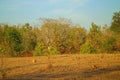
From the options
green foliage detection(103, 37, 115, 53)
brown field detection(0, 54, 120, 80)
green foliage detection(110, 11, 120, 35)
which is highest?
green foliage detection(110, 11, 120, 35)

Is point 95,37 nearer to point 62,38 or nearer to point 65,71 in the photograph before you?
point 62,38

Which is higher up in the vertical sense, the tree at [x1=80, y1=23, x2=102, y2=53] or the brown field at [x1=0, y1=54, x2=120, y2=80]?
the tree at [x1=80, y1=23, x2=102, y2=53]

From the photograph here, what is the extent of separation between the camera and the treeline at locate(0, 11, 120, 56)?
38.9 meters

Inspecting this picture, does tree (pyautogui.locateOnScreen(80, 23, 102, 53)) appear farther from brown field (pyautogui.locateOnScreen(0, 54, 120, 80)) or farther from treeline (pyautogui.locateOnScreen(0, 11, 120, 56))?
brown field (pyautogui.locateOnScreen(0, 54, 120, 80))

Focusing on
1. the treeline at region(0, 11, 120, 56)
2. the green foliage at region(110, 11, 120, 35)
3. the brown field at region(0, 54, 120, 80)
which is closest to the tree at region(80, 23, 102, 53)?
the treeline at region(0, 11, 120, 56)

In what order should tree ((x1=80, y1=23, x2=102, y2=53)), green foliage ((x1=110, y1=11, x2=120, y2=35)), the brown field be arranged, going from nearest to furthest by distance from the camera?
the brown field < green foliage ((x1=110, y1=11, x2=120, y2=35)) < tree ((x1=80, y1=23, x2=102, y2=53))

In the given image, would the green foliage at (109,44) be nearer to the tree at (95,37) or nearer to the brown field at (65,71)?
the tree at (95,37)

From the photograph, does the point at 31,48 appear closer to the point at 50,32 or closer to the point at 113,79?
the point at 50,32

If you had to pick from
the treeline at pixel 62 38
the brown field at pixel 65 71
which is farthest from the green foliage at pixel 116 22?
the brown field at pixel 65 71

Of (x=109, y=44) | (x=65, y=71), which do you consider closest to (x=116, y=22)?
(x=109, y=44)

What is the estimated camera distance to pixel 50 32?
46594mm

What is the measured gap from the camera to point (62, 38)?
49.1 meters

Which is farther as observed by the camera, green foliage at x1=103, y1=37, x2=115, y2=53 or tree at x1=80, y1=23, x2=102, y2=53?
tree at x1=80, y1=23, x2=102, y2=53

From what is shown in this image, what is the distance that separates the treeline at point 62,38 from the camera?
38.9 m
